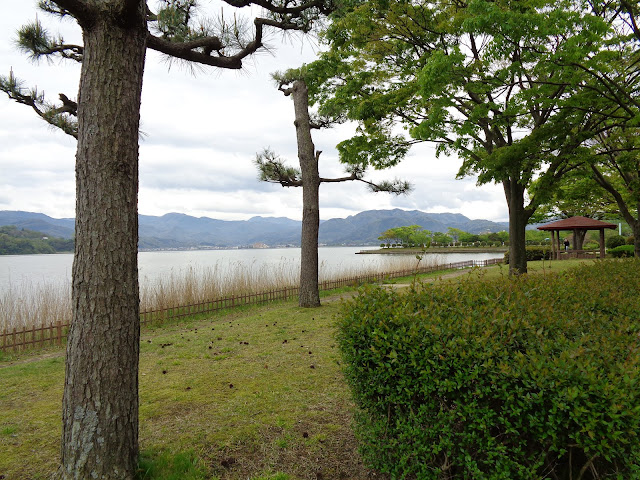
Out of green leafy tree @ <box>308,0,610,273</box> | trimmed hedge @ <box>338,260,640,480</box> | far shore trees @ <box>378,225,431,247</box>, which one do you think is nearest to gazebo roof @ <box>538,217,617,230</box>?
green leafy tree @ <box>308,0,610,273</box>

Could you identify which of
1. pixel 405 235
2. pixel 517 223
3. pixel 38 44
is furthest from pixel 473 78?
pixel 405 235

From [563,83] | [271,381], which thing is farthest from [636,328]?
[563,83]

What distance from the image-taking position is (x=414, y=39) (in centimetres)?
1082

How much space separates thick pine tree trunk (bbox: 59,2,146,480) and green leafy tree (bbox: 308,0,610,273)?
20.8 feet

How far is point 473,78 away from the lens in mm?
10117

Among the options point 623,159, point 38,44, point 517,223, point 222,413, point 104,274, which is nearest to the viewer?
point 104,274

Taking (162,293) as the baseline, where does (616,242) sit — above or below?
above

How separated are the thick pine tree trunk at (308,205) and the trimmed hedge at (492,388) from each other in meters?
6.79

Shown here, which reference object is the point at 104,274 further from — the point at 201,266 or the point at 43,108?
the point at 201,266

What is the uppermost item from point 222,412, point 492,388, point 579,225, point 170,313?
point 579,225

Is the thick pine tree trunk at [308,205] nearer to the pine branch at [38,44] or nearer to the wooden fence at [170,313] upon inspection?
the wooden fence at [170,313]

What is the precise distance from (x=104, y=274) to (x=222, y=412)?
180cm

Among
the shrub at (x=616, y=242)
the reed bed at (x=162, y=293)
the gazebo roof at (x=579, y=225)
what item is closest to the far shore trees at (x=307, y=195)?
the reed bed at (x=162, y=293)

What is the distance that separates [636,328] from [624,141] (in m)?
13.9
